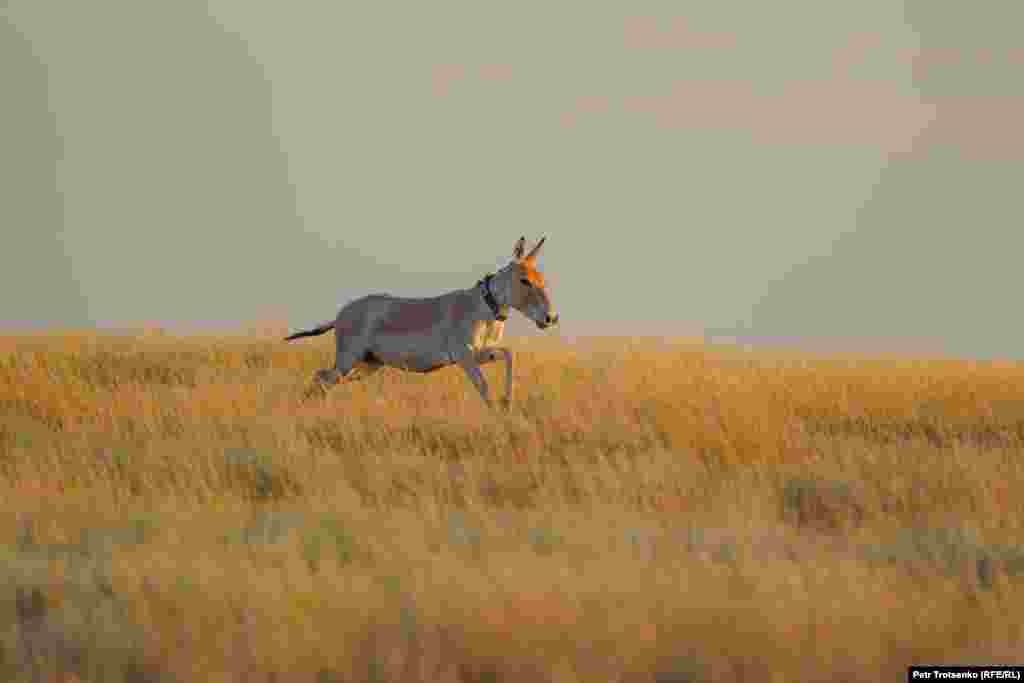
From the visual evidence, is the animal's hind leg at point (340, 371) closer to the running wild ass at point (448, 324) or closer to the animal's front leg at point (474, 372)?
the running wild ass at point (448, 324)

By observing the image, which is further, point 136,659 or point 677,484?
point 677,484

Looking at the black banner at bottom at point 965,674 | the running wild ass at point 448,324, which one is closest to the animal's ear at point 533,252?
the running wild ass at point 448,324

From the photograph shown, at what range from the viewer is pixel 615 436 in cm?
1146

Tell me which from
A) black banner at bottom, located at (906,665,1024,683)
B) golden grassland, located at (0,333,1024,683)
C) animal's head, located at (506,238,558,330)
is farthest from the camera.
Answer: animal's head, located at (506,238,558,330)

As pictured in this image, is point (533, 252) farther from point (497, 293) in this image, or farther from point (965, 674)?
point (965, 674)

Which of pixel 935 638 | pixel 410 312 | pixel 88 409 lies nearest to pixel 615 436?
pixel 410 312

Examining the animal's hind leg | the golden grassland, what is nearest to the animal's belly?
the animal's hind leg

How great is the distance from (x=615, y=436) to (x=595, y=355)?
8.72 metres

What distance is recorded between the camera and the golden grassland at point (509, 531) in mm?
5418

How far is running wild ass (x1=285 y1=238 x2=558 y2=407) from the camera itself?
13.2 meters

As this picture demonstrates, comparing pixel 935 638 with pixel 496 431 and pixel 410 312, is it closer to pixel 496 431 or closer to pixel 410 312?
pixel 496 431

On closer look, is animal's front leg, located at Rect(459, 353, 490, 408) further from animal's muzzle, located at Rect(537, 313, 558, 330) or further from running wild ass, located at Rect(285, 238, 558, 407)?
animal's muzzle, located at Rect(537, 313, 558, 330)

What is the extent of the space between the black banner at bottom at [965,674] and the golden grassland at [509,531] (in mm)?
86

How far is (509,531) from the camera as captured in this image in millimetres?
7512
